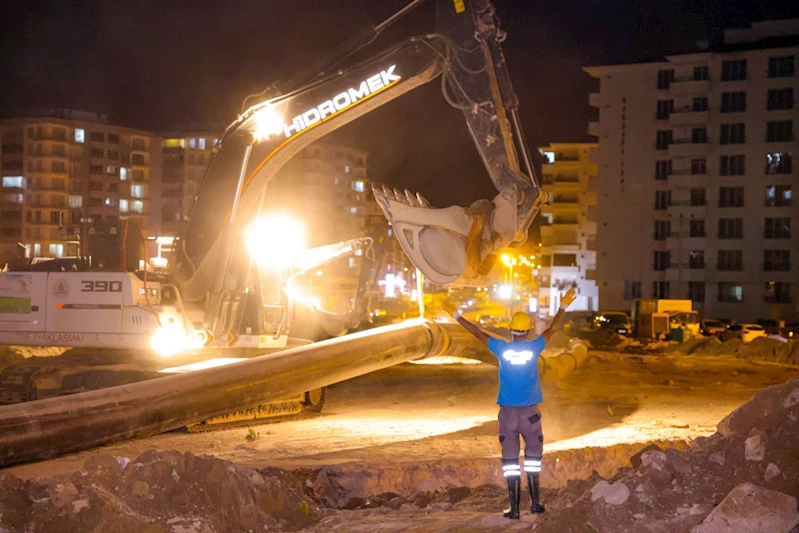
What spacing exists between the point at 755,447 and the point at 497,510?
251 centimetres

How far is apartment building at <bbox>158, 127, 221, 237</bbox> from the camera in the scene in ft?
324

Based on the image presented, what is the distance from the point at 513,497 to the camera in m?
7.72

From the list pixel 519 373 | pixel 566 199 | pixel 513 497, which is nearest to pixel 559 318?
pixel 519 373

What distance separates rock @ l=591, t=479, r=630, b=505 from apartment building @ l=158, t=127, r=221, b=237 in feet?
311

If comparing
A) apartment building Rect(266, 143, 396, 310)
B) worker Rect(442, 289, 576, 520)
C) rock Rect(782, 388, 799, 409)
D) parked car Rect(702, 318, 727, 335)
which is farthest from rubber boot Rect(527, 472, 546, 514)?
apartment building Rect(266, 143, 396, 310)

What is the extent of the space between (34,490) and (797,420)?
5809mm

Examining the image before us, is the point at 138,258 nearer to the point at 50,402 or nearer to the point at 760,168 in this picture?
the point at 50,402

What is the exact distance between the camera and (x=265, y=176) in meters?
14.4

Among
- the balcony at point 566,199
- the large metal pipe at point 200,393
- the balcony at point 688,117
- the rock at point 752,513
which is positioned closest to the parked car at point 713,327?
the balcony at point 688,117

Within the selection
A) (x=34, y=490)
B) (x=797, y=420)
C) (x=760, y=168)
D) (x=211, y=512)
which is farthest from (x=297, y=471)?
(x=760, y=168)

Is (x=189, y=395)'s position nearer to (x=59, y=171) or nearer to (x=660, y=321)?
(x=660, y=321)

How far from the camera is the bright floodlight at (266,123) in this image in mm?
14024

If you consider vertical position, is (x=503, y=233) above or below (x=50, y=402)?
above

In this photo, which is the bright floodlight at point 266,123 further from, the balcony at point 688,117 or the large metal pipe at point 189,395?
the balcony at point 688,117
